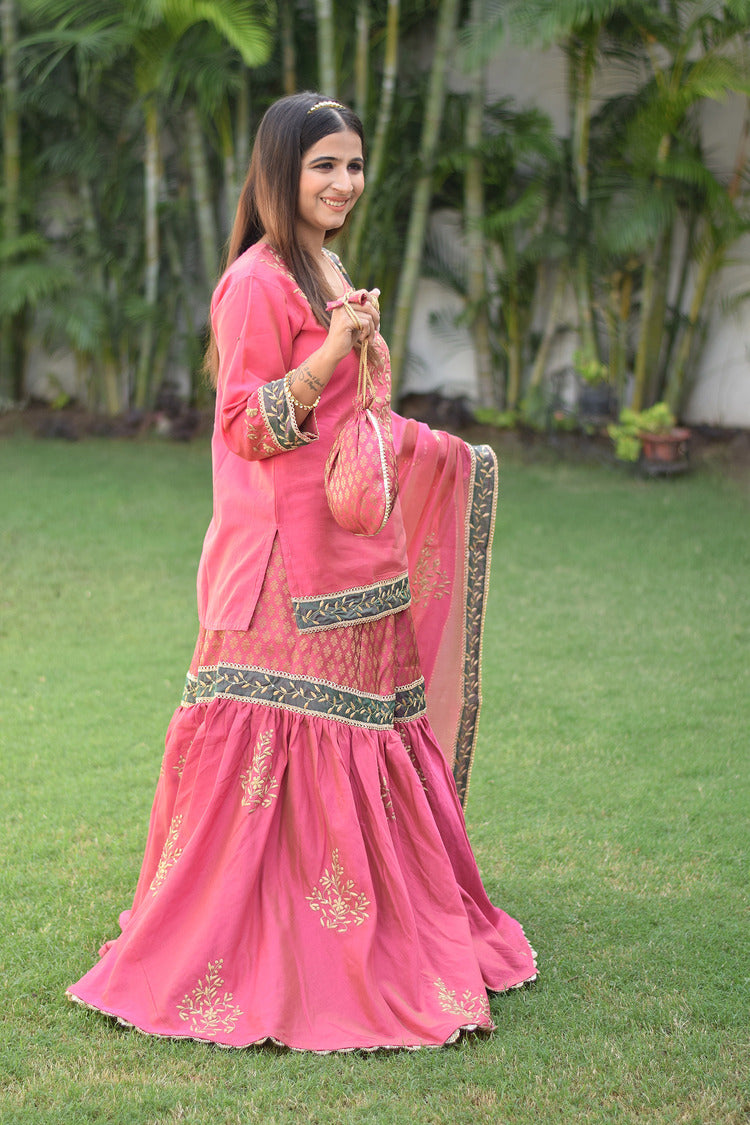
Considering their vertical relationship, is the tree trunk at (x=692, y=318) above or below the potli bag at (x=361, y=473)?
below

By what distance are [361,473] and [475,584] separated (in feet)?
2.30

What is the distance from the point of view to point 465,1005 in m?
2.34

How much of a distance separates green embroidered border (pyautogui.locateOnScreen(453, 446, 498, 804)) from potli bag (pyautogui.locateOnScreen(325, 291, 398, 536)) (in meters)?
0.58

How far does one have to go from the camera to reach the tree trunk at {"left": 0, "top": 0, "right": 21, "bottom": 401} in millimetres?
8773

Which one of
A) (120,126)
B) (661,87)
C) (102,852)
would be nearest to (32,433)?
(120,126)

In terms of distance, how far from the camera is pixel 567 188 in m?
8.06

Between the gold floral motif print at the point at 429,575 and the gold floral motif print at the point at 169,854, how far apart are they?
73 centimetres

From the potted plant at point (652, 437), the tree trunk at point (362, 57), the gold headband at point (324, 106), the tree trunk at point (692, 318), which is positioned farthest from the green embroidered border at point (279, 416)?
the tree trunk at point (362, 57)

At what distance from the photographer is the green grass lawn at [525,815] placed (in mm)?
2172

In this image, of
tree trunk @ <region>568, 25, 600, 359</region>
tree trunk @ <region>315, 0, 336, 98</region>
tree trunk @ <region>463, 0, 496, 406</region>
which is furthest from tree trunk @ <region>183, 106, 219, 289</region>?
tree trunk @ <region>568, 25, 600, 359</region>

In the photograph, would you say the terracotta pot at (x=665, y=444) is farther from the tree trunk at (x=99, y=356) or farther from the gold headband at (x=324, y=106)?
the gold headband at (x=324, y=106)

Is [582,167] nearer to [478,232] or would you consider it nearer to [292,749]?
[478,232]

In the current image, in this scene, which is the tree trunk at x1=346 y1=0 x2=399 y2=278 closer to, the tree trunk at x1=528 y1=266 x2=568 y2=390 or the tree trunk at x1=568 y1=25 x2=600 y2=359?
the tree trunk at x1=568 y1=25 x2=600 y2=359

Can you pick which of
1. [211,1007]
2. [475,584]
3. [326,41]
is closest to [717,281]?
[326,41]
